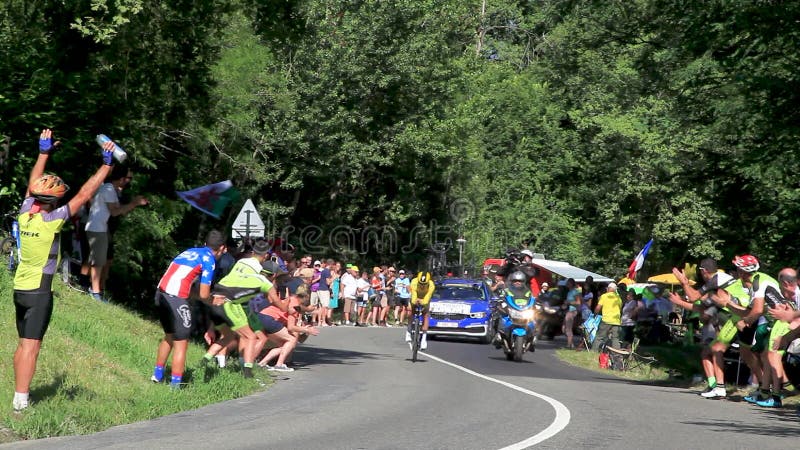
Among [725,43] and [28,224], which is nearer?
[28,224]

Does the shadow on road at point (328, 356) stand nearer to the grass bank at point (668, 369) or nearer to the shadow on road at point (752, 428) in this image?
the grass bank at point (668, 369)

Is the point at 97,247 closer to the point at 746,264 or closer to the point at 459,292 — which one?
the point at 746,264

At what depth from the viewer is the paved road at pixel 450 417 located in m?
10.1

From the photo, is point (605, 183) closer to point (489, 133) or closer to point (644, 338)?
point (489, 133)

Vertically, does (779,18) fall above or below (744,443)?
above

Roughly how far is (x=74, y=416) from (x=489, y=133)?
60.8 metres

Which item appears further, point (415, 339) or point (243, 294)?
point (415, 339)

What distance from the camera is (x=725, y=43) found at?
835 inches

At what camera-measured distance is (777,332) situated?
16.4 m

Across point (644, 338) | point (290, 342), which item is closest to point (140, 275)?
point (290, 342)

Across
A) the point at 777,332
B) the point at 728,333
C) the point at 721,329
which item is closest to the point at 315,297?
the point at 721,329

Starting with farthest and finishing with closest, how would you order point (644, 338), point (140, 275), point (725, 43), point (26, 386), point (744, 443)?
point (644, 338), point (140, 275), point (725, 43), point (744, 443), point (26, 386)

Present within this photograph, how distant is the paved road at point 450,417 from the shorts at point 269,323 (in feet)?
2.90

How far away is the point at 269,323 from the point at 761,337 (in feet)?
24.8
